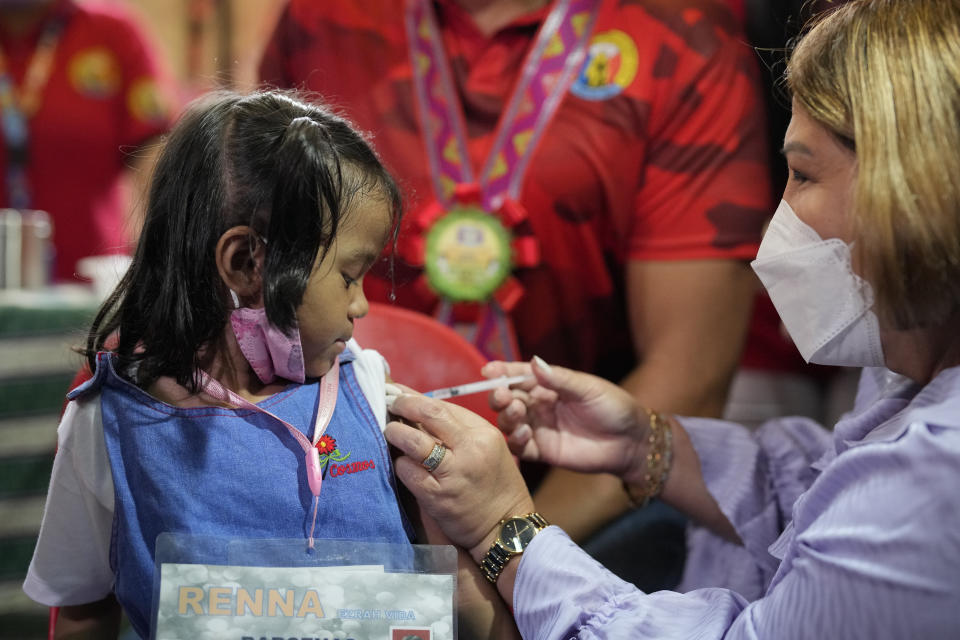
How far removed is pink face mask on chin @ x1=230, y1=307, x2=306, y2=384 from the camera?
98 centimetres

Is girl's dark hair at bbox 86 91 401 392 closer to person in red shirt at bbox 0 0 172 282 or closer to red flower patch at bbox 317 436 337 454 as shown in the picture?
red flower patch at bbox 317 436 337 454

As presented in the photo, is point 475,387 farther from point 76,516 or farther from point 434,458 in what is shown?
point 76,516

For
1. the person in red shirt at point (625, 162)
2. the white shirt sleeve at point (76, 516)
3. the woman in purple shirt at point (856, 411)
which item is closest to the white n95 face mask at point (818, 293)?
the woman in purple shirt at point (856, 411)

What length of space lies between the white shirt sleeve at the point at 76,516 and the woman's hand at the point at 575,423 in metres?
0.49

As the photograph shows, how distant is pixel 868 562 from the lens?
2.67ft

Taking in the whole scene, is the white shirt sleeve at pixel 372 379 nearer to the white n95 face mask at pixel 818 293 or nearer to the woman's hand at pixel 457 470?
the woman's hand at pixel 457 470

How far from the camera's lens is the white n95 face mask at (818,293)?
0.94 meters

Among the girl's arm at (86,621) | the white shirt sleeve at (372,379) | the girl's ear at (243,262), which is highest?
the girl's ear at (243,262)

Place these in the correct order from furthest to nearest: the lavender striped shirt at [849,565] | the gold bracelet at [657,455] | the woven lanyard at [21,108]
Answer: the woven lanyard at [21,108] → the gold bracelet at [657,455] → the lavender striped shirt at [849,565]

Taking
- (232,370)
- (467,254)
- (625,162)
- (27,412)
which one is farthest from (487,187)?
(27,412)

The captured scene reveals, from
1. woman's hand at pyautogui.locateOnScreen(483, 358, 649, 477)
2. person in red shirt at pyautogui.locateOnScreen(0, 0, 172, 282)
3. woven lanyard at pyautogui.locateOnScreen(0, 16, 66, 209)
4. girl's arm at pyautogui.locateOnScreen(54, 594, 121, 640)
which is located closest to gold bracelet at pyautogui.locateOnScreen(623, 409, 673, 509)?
woman's hand at pyautogui.locateOnScreen(483, 358, 649, 477)

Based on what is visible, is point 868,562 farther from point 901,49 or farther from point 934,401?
point 901,49

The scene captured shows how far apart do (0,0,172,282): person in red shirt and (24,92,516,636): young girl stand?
163cm

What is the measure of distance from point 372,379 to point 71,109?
6.23 feet
